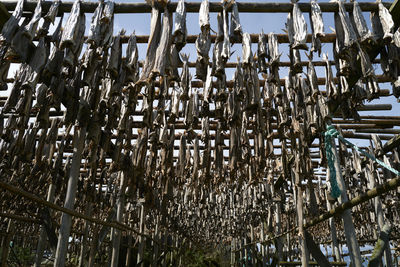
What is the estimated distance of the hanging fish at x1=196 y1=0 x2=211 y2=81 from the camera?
2842mm

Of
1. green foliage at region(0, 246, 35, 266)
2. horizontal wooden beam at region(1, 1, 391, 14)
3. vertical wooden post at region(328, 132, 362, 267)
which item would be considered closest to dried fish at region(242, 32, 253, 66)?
horizontal wooden beam at region(1, 1, 391, 14)

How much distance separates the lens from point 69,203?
381 centimetres

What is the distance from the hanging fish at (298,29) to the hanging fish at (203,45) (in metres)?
0.85

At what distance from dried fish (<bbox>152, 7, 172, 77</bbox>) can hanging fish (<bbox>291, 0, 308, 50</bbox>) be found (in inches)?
48.4

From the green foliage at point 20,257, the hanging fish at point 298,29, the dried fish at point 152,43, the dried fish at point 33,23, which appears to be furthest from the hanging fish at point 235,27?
the green foliage at point 20,257

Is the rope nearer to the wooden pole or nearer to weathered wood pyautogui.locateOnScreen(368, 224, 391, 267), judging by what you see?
weathered wood pyautogui.locateOnScreen(368, 224, 391, 267)

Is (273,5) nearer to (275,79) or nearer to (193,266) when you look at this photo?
(275,79)

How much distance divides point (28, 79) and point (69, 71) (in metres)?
0.51

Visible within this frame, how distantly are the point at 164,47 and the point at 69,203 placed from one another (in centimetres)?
242

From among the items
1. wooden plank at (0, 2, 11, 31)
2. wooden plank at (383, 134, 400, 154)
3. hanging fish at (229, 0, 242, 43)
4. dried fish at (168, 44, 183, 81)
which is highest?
wooden plank at (383, 134, 400, 154)

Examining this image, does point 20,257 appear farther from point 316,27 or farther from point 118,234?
point 316,27

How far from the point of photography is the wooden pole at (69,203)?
354 centimetres

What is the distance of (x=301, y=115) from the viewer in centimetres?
452

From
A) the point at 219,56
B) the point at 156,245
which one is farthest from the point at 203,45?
the point at 156,245
